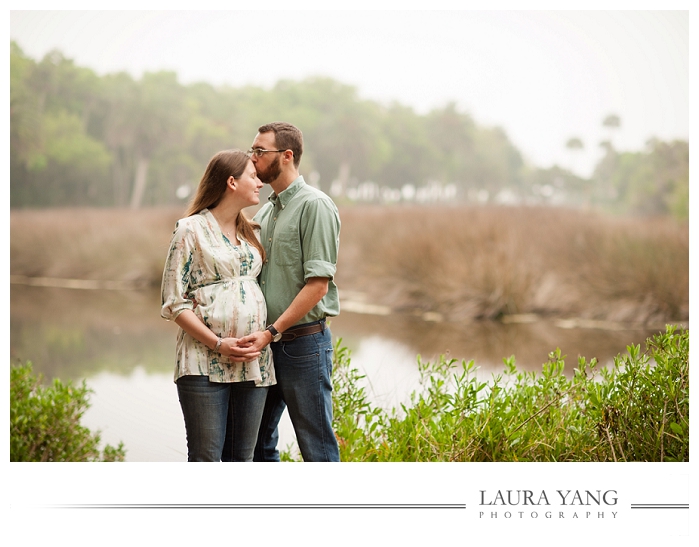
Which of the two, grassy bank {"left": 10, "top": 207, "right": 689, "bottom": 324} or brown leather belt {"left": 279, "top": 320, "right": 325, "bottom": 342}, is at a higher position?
brown leather belt {"left": 279, "top": 320, "right": 325, "bottom": 342}

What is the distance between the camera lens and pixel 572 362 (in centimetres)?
582

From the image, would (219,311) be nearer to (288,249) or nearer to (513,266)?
(288,249)

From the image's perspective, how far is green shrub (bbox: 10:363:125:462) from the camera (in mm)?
3201

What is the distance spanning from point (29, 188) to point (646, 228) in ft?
56.1

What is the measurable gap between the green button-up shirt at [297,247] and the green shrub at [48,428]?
1434 millimetres

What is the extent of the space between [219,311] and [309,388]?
1.27ft

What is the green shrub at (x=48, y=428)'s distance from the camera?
3201 millimetres

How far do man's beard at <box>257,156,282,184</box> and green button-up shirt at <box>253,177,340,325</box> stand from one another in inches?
2.3

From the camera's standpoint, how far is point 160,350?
6.62m
